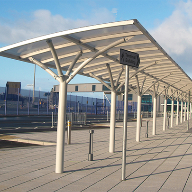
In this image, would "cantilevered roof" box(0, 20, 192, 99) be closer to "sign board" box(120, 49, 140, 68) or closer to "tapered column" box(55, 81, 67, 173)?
"tapered column" box(55, 81, 67, 173)

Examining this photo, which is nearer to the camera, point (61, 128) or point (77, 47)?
point (61, 128)

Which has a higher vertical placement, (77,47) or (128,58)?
(77,47)

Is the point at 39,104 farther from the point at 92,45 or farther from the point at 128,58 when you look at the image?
the point at 128,58

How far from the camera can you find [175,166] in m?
7.44

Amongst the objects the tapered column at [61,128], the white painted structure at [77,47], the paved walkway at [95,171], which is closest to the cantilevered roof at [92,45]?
the white painted structure at [77,47]

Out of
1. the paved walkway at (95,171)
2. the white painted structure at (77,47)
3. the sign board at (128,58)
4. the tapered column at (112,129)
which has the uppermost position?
the white painted structure at (77,47)

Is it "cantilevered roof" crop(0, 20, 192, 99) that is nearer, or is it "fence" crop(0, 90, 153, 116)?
"cantilevered roof" crop(0, 20, 192, 99)

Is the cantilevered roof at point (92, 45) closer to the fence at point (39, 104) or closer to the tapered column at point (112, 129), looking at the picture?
the tapered column at point (112, 129)

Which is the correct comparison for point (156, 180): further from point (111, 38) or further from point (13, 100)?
point (13, 100)

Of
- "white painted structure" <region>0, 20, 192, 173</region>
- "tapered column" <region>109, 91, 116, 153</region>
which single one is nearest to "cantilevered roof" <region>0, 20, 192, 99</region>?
"white painted structure" <region>0, 20, 192, 173</region>

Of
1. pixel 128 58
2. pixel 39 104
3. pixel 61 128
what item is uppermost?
pixel 128 58

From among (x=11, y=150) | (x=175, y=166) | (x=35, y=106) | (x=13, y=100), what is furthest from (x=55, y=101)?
(x=175, y=166)

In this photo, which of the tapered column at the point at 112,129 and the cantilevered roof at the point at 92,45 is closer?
the cantilevered roof at the point at 92,45

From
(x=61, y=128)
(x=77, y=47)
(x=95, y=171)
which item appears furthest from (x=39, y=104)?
(x=95, y=171)
